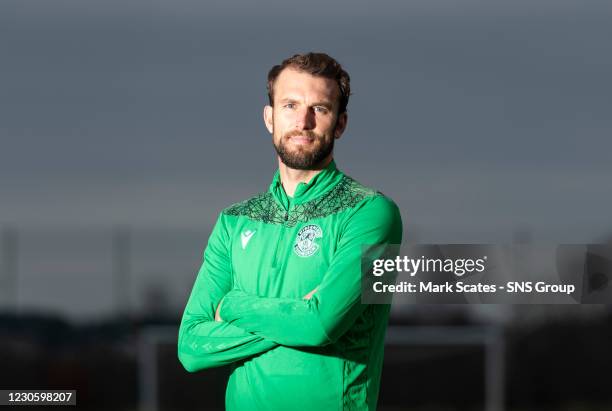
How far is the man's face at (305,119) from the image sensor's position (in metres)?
3.46

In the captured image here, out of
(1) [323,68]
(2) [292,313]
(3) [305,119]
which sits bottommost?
(2) [292,313]

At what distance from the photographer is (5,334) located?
12.7 metres

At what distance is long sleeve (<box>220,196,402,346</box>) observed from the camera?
3.32 metres

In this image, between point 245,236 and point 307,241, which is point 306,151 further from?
point 245,236

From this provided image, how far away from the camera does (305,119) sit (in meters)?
3.45

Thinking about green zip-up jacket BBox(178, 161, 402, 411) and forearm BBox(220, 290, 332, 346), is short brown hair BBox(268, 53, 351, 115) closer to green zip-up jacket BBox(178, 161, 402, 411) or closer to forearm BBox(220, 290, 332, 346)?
green zip-up jacket BBox(178, 161, 402, 411)

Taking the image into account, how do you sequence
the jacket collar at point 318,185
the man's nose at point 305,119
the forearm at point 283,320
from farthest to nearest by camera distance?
the jacket collar at point 318,185 < the man's nose at point 305,119 < the forearm at point 283,320

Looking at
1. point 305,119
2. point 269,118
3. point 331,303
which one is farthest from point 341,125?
point 331,303

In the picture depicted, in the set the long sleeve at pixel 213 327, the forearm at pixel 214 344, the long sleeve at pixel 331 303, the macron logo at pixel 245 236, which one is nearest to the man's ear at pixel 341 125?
the long sleeve at pixel 331 303

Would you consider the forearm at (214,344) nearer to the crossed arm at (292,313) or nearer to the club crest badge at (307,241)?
the crossed arm at (292,313)

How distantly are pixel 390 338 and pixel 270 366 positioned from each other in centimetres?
886

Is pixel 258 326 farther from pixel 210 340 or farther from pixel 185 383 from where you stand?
pixel 185 383

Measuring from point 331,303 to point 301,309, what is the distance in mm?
112

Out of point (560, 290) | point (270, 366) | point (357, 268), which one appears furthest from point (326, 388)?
point (560, 290)
